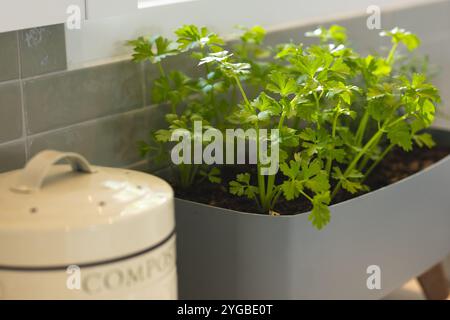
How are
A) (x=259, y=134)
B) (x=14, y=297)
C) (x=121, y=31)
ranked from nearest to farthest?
(x=14, y=297) → (x=259, y=134) → (x=121, y=31)

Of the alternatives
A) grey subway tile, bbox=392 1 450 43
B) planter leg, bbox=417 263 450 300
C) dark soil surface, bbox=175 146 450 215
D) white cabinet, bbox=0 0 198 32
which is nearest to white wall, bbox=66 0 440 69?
white cabinet, bbox=0 0 198 32

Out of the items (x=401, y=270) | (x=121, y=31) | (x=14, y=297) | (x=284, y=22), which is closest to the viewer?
(x=14, y=297)

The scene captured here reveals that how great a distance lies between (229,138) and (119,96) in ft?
0.68

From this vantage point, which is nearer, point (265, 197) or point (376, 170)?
point (265, 197)

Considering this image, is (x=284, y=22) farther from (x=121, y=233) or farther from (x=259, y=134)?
(x=121, y=233)

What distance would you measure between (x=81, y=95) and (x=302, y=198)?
12.8 inches

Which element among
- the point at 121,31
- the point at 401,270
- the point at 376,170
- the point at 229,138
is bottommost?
the point at 401,270

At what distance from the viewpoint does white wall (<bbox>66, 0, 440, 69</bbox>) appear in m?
1.03

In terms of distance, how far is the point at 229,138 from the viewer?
96cm

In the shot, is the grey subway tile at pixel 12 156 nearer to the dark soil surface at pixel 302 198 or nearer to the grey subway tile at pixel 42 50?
the grey subway tile at pixel 42 50

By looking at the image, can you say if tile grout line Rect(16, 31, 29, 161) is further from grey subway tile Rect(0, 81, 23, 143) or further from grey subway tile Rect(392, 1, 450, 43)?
grey subway tile Rect(392, 1, 450, 43)

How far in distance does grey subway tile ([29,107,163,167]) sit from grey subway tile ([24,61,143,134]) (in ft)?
0.04
